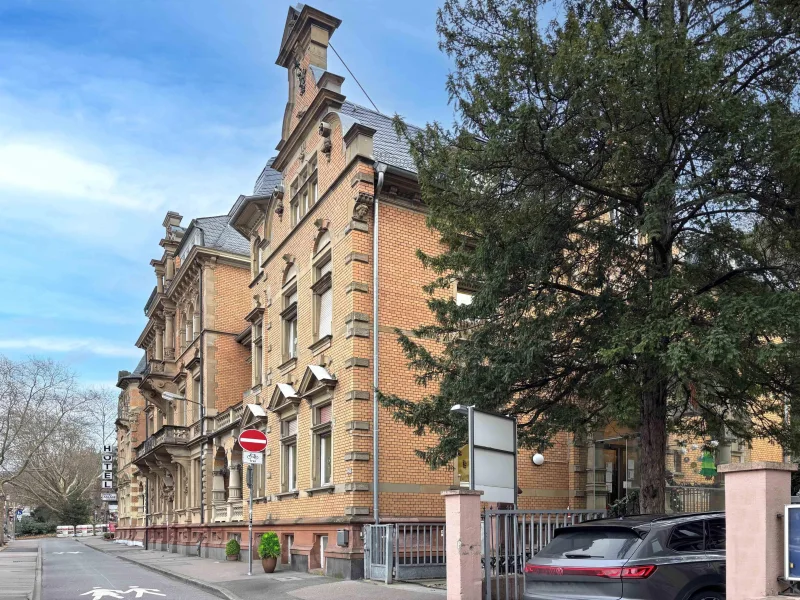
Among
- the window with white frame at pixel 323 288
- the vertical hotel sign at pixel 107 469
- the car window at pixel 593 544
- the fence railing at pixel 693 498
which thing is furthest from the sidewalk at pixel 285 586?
the vertical hotel sign at pixel 107 469

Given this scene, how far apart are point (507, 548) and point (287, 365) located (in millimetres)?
12754

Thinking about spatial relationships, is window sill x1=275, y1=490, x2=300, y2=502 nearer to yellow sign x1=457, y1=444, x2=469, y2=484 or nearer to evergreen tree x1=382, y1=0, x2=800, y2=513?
yellow sign x1=457, y1=444, x2=469, y2=484

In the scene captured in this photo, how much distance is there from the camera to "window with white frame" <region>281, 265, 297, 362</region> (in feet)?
76.6

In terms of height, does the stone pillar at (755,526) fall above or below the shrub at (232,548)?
above

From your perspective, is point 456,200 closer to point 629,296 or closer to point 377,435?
point 629,296

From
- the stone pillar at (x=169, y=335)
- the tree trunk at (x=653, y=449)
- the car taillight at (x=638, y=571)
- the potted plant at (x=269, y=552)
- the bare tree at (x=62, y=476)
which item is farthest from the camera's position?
the bare tree at (x=62, y=476)

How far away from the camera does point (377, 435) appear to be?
18.1 m

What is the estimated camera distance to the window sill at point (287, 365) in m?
22.4

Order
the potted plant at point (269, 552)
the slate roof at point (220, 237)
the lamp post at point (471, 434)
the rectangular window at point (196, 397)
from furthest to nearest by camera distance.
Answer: the slate roof at point (220, 237), the rectangular window at point (196, 397), the potted plant at point (269, 552), the lamp post at point (471, 434)

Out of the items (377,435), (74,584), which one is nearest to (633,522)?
(377,435)

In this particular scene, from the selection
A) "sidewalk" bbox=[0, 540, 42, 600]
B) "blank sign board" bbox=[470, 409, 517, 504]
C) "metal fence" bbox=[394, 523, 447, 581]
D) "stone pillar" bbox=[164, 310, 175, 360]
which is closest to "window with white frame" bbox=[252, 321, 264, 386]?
"sidewalk" bbox=[0, 540, 42, 600]

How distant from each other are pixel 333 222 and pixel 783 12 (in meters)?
12.0

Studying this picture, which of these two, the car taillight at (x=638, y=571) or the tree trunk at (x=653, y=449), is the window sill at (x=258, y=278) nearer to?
the tree trunk at (x=653, y=449)

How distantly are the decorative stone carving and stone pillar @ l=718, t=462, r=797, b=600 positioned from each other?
1279cm
